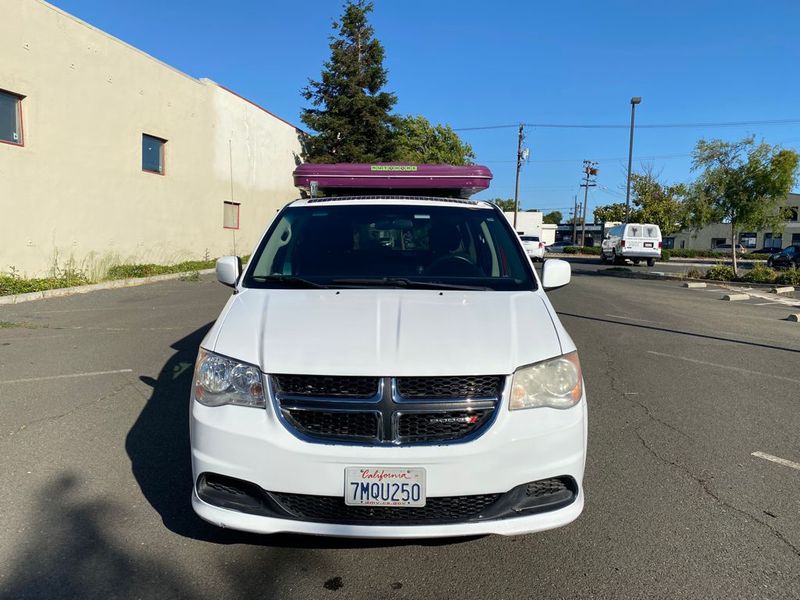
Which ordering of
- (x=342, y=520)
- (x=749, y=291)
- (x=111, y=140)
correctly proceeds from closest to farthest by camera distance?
(x=342, y=520) < (x=111, y=140) < (x=749, y=291)

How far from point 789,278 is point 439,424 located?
20.2m

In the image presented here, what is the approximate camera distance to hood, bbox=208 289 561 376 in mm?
2607

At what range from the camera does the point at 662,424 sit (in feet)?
→ 16.2

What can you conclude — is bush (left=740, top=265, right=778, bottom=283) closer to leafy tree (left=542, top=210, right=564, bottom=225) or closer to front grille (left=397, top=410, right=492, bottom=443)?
front grille (left=397, top=410, right=492, bottom=443)

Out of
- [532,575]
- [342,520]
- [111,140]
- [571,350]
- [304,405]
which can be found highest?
[111,140]

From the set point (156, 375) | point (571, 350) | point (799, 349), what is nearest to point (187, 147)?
point (156, 375)

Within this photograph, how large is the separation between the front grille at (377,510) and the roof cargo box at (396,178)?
11.3 ft

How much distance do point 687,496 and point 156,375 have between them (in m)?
5.02

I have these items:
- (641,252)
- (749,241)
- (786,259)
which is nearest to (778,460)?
(641,252)

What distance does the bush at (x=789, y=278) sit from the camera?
18.5m

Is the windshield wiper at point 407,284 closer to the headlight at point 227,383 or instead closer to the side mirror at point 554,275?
the side mirror at point 554,275

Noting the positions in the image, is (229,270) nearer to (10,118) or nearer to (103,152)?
(10,118)

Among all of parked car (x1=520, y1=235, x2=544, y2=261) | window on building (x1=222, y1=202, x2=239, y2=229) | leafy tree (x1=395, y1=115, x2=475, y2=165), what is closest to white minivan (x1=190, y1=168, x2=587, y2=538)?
window on building (x1=222, y1=202, x2=239, y2=229)

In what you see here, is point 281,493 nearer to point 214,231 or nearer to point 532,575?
point 532,575
